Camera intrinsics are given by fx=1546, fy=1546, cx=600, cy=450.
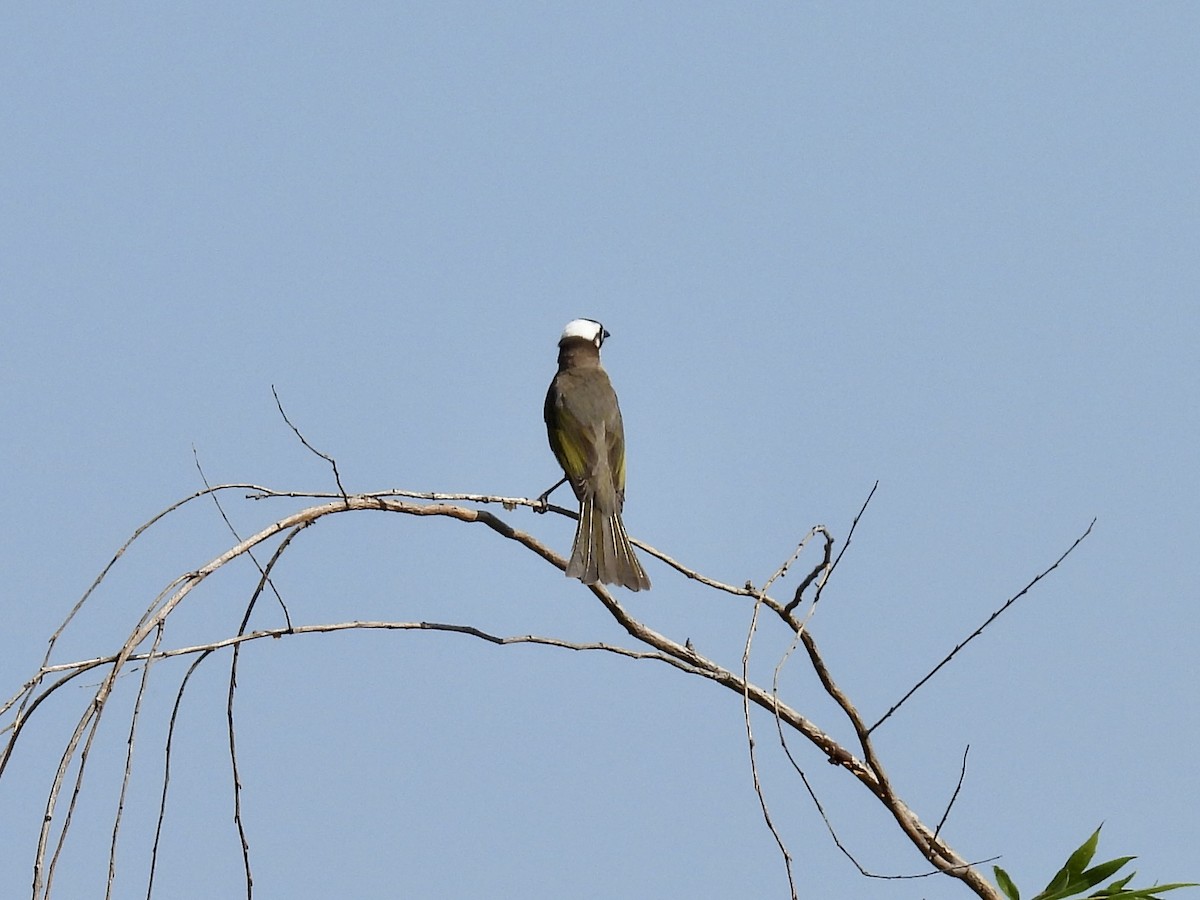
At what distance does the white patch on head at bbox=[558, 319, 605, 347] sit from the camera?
8445mm

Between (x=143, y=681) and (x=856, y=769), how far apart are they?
221 centimetres

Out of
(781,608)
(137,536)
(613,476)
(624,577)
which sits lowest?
(137,536)

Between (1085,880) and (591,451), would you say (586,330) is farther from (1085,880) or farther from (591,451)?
(1085,880)

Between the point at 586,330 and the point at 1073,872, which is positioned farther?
the point at 586,330

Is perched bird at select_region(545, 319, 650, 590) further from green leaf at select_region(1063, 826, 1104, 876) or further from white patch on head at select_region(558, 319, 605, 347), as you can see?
green leaf at select_region(1063, 826, 1104, 876)

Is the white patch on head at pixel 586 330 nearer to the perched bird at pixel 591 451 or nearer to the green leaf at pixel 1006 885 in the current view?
the perched bird at pixel 591 451

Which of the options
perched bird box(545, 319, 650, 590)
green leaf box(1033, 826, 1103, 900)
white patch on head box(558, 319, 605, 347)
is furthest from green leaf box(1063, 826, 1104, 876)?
white patch on head box(558, 319, 605, 347)

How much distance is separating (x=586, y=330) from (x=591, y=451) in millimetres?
1619

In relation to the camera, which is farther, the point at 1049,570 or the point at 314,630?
the point at 1049,570

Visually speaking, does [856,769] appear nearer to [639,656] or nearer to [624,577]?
[639,656]

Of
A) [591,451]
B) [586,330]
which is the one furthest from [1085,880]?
[586,330]

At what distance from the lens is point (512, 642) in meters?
4.28

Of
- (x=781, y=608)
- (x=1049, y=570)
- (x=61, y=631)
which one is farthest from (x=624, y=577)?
(x=61, y=631)

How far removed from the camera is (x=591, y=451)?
7.02 m
